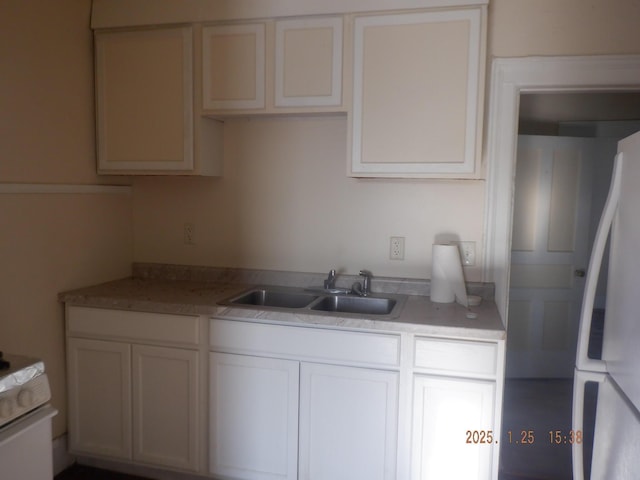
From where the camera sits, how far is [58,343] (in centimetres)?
238

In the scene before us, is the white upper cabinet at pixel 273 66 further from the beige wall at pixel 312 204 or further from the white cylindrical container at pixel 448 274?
the white cylindrical container at pixel 448 274

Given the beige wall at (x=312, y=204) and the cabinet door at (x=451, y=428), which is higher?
the beige wall at (x=312, y=204)

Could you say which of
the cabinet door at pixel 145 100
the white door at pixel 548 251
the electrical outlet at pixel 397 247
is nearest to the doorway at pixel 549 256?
the white door at pixel 548 251

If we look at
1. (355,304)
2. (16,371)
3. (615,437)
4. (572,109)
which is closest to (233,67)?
(355,304)

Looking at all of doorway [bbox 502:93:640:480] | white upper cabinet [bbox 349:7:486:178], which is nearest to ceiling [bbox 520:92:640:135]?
doorway [bbox 502:93:640:480]

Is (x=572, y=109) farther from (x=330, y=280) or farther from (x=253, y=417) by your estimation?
(x=253, y=417)

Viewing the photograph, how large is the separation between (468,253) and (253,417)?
1.23 m

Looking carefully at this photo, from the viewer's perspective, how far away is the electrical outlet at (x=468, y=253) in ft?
7.90

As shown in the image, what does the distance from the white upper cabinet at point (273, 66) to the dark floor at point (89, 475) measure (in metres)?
1.78

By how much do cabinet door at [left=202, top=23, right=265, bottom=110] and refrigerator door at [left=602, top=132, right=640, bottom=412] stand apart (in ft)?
5.05

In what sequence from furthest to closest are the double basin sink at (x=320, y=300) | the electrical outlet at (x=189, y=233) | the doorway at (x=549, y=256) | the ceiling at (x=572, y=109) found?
the doorway at (x=549, y=256) → the ceiling at (x=572, y=109) → the electrical outlet at (x=189, y=233) → the double basin sink at (x=320, y=300)

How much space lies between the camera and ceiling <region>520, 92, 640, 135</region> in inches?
136

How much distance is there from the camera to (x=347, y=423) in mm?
2066

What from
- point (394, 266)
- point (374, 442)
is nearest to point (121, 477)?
point (374, 442)
